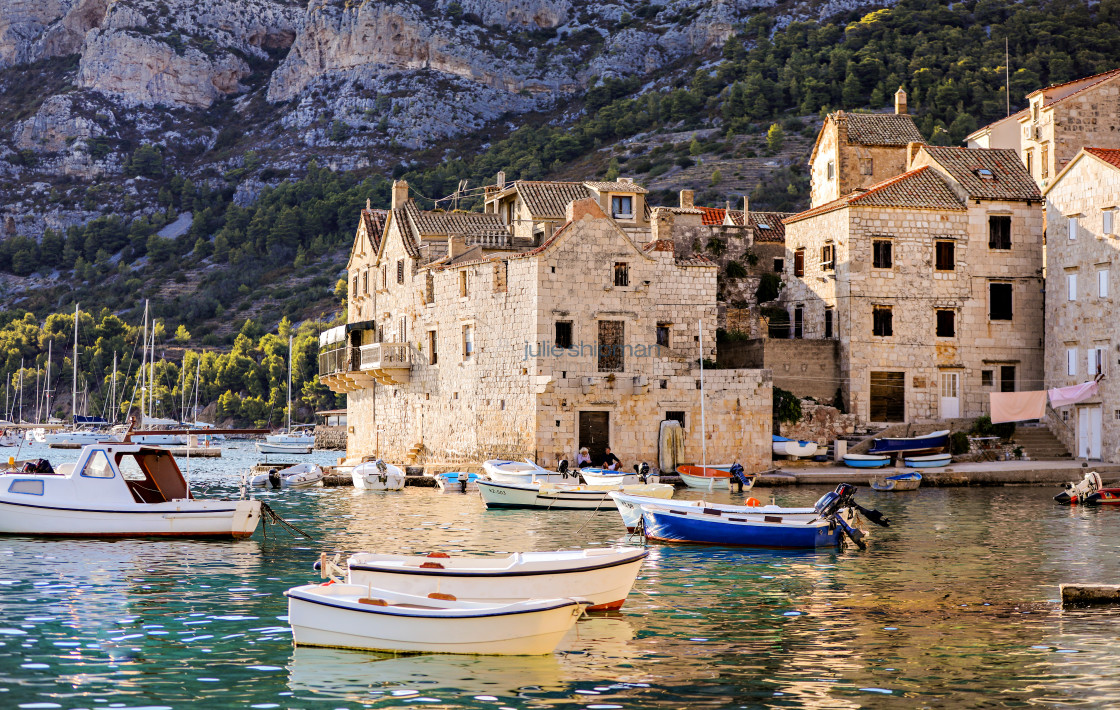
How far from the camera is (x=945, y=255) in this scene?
51406 mm

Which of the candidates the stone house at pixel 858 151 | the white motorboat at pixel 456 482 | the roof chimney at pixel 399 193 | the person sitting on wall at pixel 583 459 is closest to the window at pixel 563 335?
the person sitting on wall at pixel 583 459

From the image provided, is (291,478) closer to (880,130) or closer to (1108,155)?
(880,130)

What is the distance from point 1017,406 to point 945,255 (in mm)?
6910

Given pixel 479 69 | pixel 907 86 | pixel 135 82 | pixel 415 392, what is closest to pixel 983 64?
pixel 907 86

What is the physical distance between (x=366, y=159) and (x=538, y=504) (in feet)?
430

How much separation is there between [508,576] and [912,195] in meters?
38.8

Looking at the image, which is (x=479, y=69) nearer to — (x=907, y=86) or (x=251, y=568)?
(x=907, y=86)

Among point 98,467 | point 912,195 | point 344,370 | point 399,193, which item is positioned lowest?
point 98,467

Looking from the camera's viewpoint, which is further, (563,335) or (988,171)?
(988,171)

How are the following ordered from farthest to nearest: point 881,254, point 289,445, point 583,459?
point 289,445 → point 881,254 → point 583,459

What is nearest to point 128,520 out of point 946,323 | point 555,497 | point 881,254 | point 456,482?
point 555,497

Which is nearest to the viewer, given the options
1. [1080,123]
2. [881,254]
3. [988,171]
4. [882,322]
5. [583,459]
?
[583,459]

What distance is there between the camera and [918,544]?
2775 cm

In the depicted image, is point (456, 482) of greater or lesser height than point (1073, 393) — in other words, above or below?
below
